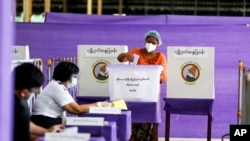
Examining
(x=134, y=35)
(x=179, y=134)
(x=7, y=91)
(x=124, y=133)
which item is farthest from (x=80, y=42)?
(x=7, y=91)

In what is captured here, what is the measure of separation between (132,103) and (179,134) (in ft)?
7.74

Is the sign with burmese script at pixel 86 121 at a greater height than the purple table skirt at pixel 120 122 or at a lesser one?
greater

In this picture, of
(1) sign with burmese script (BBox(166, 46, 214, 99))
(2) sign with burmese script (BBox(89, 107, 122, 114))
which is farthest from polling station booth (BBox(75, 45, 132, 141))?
(2) sign with burmese script (BBox(89, 107, 122, 114))

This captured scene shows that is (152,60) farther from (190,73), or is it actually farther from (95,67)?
(95,67)

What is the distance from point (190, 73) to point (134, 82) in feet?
2.69

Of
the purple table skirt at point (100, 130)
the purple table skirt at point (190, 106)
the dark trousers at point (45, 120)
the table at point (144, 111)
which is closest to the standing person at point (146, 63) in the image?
the purple table skirt at point (190, 106)

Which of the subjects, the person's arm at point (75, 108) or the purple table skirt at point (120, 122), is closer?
the purple table skirt at point (120, 122)

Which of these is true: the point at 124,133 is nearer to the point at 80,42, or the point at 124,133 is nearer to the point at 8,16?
the point at 8,16

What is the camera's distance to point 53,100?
187 inches

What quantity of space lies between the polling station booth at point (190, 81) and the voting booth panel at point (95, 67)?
0.52m

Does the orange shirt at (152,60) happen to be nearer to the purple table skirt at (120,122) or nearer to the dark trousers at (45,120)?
the dark trousers at (45,120)

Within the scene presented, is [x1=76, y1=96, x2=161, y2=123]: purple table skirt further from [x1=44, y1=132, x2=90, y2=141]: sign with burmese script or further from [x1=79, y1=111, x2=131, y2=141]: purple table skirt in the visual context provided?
[x1=44, y1=132, x2=90, y2=141]: sign with burmese script

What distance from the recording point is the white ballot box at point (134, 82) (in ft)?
16.9

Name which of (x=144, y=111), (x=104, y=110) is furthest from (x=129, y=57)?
(x=104, y=110)
